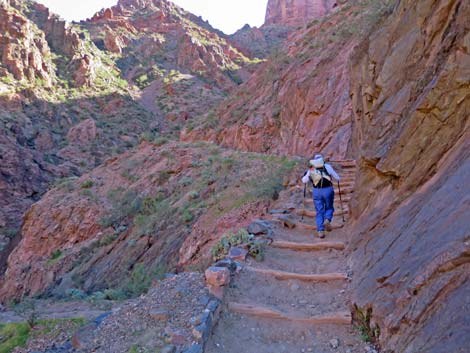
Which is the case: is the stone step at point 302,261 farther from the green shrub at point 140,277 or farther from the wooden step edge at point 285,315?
the green shrub at point 140,277

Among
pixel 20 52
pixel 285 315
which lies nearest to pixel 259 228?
pixel 285 315

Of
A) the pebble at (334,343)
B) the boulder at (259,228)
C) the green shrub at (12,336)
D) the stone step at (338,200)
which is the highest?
the stone step at (338,200)

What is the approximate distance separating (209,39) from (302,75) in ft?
133

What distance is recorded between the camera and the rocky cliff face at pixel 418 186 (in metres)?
3.26

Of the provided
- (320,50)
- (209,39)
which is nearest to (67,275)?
(320,50)

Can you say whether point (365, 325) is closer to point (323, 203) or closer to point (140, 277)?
point (323, 203)

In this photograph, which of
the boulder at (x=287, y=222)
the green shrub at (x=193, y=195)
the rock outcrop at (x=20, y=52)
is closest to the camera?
the boulder at (x=287, y=222)

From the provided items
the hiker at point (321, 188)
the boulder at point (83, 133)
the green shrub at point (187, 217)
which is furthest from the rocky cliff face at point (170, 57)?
the hiker at point (321, 188)

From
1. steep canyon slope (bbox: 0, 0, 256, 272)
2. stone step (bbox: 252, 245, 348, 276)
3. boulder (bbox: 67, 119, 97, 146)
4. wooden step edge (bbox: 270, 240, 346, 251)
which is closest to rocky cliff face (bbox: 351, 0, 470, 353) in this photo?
stone step (bbox: 252, 245, 348, 276)

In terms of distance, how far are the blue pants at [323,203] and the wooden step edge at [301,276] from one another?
1.55 metres

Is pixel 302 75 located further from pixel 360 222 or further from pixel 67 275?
pixel 360 222

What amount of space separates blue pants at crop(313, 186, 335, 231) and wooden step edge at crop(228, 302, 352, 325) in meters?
2.49

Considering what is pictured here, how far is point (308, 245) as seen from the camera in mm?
6816

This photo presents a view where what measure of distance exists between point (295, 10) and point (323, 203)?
2620 inches
